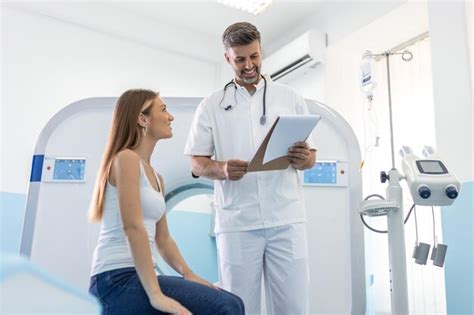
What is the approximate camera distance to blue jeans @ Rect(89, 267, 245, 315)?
3.29 ft

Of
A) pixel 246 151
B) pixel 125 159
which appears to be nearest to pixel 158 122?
pixel 125 159

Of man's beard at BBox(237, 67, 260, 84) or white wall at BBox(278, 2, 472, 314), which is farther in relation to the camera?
white wall at BBox(278, 2, 472, 314)

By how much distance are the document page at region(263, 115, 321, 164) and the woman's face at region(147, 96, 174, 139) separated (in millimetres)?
330

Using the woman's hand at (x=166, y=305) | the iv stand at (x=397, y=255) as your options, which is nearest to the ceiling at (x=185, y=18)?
the iv stand at (x=397, y=255)

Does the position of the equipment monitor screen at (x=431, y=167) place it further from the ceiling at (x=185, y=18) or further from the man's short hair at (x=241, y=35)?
the ceiling at (x=185, y=18)

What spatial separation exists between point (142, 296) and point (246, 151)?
2.21 ft

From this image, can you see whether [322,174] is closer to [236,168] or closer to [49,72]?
[236,168]

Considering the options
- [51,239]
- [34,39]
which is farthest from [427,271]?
[34,39]

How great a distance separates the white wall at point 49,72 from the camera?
3.07 metres

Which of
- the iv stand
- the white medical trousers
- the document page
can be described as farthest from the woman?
the iv stand

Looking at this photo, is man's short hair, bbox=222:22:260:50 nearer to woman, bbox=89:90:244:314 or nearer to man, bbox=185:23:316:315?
man, bbox=185:23:316:315

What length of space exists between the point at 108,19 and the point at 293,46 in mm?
1570

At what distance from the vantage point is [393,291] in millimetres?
1525

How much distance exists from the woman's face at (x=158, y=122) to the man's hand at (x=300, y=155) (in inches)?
16.1
